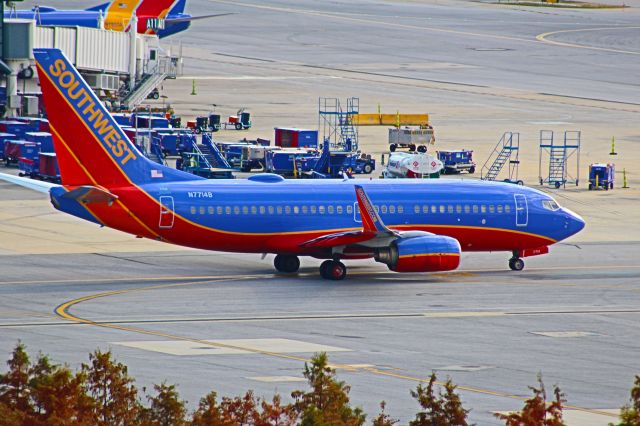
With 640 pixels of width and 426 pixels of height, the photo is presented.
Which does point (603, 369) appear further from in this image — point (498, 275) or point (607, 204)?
point (607, 204)

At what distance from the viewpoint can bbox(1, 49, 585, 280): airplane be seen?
5184 centimetres

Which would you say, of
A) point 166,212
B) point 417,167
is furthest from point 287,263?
point 417,167

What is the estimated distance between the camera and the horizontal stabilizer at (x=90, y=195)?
5078 cm

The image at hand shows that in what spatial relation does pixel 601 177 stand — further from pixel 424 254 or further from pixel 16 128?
pixel 16 128

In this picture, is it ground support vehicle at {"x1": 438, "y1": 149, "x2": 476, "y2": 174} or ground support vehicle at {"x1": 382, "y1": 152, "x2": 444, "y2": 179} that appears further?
ground support vehicle at {"x1": 438, "y1": 149, "x2": 476, "y2": 174}

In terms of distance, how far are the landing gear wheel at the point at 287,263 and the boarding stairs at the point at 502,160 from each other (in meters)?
31.8

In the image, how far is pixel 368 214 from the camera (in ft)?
170

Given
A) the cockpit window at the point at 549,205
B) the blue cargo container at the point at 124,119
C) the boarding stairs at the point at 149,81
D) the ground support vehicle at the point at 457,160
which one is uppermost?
the boarding stairs at the point at 149,81

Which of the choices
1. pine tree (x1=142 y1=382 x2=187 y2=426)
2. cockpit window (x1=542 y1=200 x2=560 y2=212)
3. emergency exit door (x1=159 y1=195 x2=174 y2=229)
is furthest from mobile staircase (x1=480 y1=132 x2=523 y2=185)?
pine tree (x1=142 y1=382 x2=187 y2=426)

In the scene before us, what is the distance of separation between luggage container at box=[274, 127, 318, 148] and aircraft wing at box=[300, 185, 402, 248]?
4246cm

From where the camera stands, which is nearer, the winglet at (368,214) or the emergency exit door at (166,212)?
the winglet at (368,214)

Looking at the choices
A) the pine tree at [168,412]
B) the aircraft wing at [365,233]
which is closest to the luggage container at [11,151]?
the aircraft wing at [365,233]

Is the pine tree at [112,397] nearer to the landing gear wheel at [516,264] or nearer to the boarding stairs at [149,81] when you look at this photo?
the landing gear wheel at [516,264]

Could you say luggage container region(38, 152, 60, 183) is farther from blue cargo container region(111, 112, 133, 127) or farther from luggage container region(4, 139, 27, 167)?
blue cargo container region(111, 112, 133, 127)
